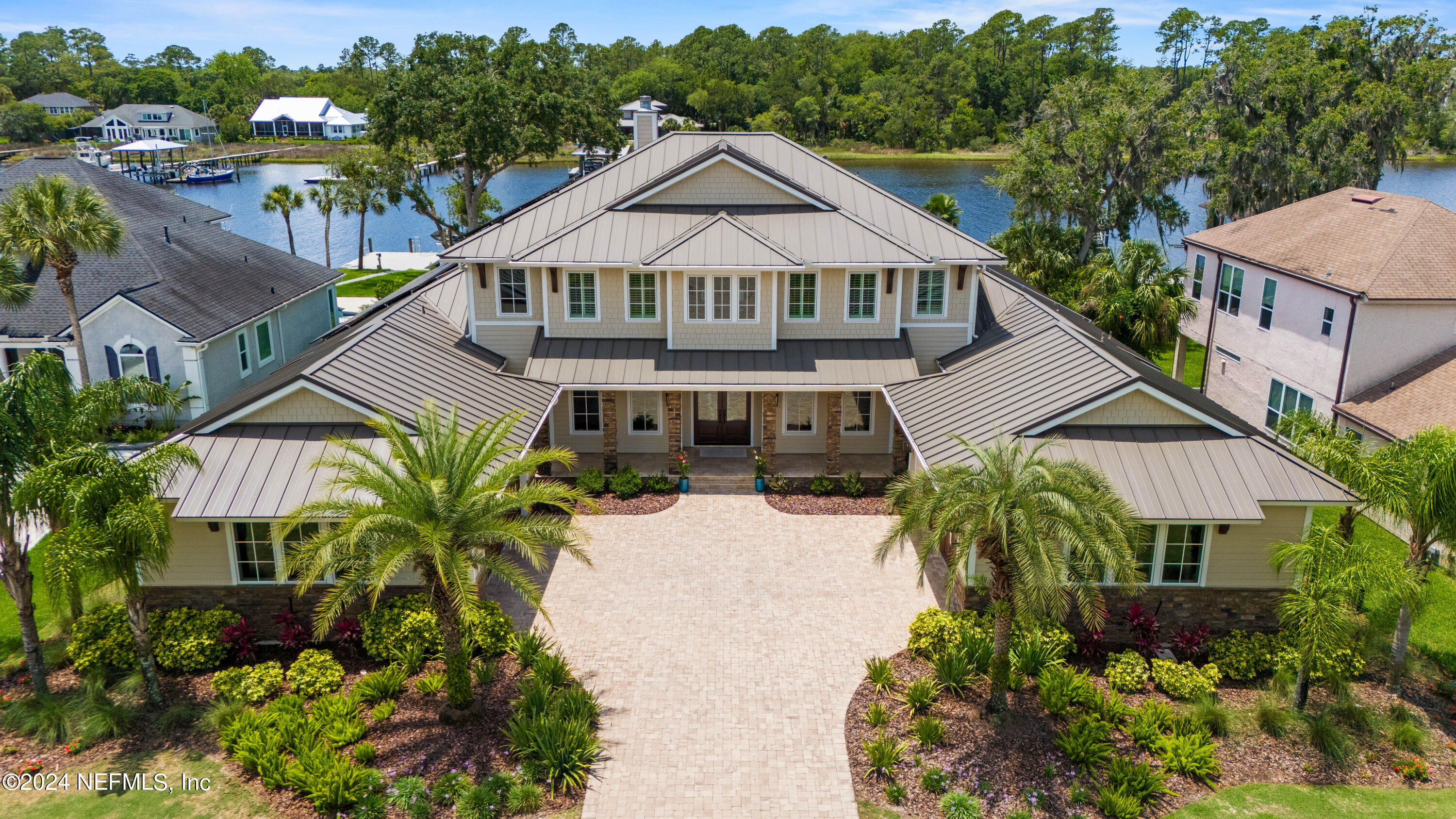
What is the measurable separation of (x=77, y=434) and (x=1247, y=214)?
147ft

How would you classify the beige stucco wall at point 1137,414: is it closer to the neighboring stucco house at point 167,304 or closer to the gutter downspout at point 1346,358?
the gutter downspout at point 1346,358

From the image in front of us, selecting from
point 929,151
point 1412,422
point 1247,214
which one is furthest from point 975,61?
point 1412,422

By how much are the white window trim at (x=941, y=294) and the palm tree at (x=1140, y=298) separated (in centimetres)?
626

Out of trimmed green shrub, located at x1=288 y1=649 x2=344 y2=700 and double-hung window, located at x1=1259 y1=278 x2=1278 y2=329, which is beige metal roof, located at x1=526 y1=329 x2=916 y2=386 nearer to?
trimmed green shrub, located at x1=288 y1=649 x2=344 y2=700

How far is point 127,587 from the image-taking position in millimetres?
15188

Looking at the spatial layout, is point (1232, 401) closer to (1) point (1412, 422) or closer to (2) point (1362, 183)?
(1) point (1412, 422)

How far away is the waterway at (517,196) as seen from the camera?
6925 cm

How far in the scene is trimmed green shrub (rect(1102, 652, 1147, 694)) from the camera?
16.9m

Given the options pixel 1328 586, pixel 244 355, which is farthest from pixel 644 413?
pixel 1328 586

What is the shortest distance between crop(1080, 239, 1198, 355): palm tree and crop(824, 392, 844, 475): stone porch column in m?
9.64

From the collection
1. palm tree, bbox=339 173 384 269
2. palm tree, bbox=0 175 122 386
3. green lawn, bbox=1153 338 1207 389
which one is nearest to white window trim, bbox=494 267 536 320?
palm tree, bbox=0 175 122 386

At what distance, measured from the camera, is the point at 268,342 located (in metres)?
32.1

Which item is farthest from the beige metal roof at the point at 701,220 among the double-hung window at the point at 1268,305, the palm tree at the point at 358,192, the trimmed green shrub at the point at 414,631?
the palm tree at the point at 358,192

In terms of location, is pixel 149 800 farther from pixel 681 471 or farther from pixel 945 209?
pixel 945 209
